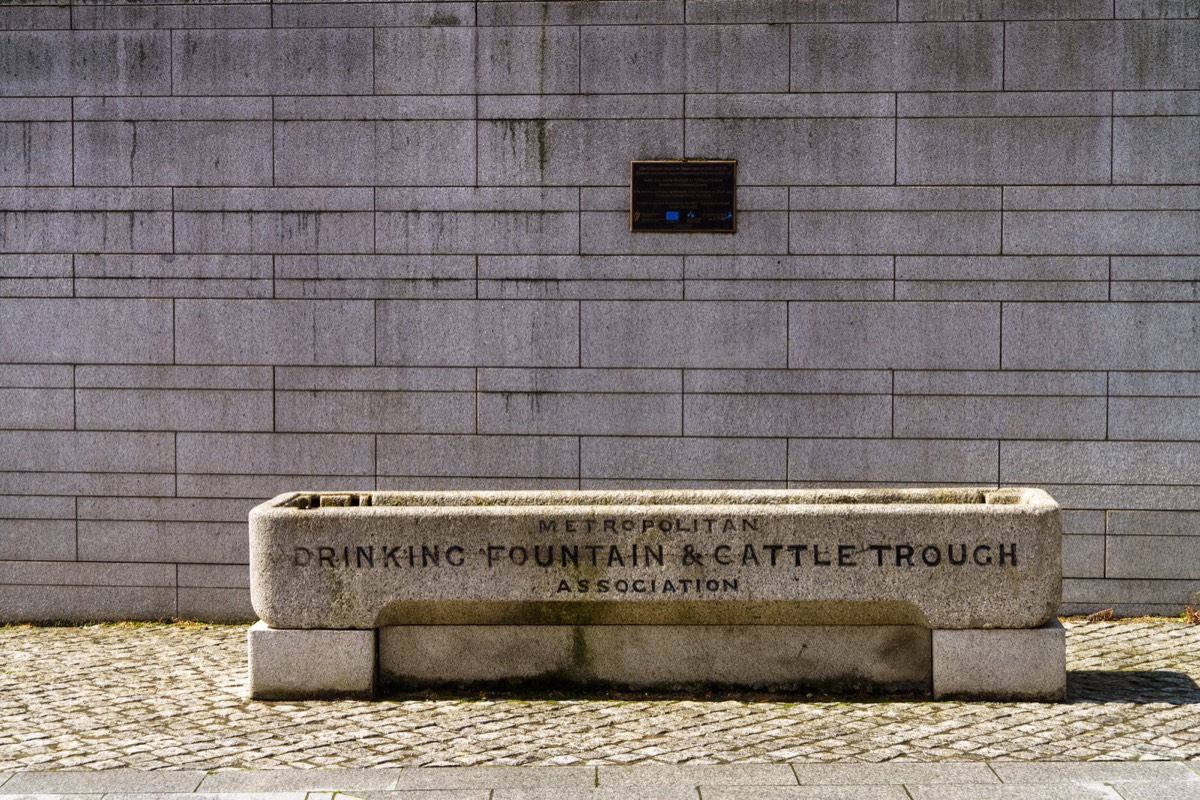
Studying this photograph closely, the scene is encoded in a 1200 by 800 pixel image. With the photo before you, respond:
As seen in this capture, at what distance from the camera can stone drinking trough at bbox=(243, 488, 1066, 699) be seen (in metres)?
5.92

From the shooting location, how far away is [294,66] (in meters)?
8.15

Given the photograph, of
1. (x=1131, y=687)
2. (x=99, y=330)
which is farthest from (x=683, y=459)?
(x=99, y=330)

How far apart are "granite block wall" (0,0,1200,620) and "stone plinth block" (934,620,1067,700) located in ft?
7.21

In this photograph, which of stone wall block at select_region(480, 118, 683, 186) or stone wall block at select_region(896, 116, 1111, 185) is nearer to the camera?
stone wall block at select_region(896, 116, 1111, 185)

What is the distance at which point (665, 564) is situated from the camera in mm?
5988

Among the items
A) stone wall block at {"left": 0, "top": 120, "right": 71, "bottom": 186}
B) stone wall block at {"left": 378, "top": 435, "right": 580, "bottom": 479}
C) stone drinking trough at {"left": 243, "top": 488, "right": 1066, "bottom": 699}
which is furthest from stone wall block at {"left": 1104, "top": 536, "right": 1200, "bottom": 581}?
stone wall block at {"left": 0, "top": 120, "right": 71, "bottom": 186}

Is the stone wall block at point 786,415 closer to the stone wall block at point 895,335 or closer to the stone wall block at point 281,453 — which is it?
the stone wall block at point 895,335

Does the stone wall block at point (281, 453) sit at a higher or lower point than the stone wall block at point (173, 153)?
lower

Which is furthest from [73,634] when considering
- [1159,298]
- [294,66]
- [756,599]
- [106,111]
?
[1159,298]

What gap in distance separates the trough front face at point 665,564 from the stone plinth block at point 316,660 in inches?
3.1

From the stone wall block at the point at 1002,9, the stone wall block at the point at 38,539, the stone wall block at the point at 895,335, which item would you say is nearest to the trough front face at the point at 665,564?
the stone wall block at the point at 895,335

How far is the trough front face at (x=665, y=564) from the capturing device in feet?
19.4

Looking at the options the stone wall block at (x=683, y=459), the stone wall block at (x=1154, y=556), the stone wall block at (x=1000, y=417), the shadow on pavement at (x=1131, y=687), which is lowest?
the shadow on pavement at (x=1131, y=687)

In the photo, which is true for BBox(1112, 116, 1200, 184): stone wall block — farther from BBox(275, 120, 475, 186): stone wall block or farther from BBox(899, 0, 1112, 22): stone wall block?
BBox(275, 120, 475, 186): stone wall block
